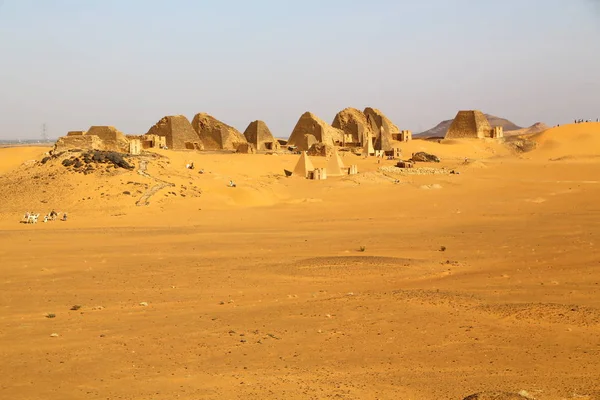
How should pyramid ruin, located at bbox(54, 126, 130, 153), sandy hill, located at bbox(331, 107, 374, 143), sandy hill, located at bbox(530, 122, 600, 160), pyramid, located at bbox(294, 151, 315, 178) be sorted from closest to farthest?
1. pyramid ruin, located at bbox(54, 126, 130, 153)
2. pyramid, located at bbox(294, 151, 315, 178)
3. sandy hill, located at bbox(530, 122, 600, 160)
4. sandy hill, located at bbox(331, 107, 374, 143)

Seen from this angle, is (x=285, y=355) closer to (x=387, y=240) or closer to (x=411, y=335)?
(x=411, y=335)

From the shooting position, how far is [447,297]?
912cm

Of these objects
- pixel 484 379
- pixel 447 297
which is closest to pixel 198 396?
pixel 484 379

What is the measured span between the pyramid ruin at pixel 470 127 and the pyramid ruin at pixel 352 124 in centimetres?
847

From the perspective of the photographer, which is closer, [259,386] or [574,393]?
[574,393]

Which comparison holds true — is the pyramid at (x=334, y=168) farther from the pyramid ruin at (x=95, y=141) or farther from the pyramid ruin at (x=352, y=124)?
the pyramid ruin at (x=352, y=124)

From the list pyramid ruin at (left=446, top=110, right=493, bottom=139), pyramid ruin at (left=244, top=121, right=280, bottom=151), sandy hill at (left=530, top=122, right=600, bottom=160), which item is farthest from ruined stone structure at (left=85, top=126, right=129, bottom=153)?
pyramid ruin at (left=446, top=110, right=493, bottom=139)

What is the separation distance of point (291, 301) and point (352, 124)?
55.3 metres

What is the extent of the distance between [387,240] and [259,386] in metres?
9.68

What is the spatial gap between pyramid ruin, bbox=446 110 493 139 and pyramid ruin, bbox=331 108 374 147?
847 cm

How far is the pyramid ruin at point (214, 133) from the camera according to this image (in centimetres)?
5056

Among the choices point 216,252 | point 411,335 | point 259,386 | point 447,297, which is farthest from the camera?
point 216,252

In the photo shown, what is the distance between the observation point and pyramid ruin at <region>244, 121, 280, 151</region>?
170ft

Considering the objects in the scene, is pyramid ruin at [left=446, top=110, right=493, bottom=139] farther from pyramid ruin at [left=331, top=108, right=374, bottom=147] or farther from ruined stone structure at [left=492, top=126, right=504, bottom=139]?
pyramid ruin at [left=331, top=108, right=374, bottom=147]
